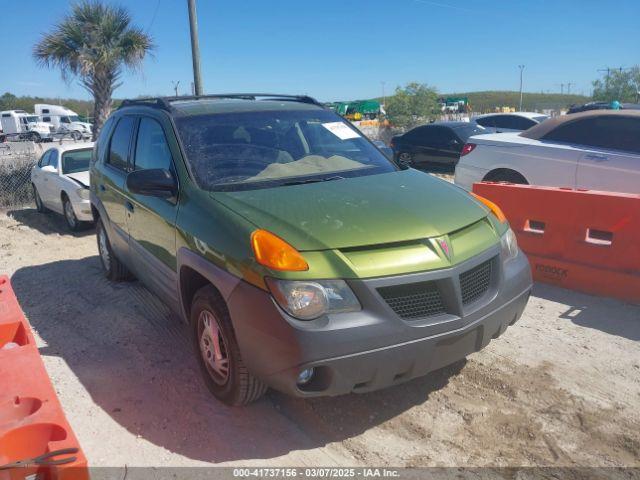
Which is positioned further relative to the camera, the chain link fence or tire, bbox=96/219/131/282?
the chain link fence

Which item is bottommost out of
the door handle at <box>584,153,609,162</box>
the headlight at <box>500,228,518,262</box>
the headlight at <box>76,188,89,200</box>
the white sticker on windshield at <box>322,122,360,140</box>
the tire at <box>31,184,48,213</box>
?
the tire at <box>31,184,48,213</box>

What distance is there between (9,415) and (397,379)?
69.5 inches

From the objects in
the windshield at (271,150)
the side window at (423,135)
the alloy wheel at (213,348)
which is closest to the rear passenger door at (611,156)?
the windshield at (271,150)

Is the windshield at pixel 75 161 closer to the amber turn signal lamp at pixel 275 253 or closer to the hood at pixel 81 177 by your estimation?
the hood at pixel 81 177

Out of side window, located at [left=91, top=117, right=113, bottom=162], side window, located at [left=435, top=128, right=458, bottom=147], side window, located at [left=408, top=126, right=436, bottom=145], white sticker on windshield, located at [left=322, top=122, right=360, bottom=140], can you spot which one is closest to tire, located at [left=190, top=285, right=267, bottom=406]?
white sticker on windshield, located at [left=322, top=122, right=360, bottom=140]

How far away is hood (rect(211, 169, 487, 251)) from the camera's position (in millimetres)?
2750

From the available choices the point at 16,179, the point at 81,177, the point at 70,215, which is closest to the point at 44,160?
the point at 16,179

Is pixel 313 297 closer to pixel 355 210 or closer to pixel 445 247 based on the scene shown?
pixel 355 210

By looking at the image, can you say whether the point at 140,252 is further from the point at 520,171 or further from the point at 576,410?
the point at 520,171

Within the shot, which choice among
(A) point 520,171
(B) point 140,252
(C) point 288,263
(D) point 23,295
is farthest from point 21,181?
(C) point 288,263

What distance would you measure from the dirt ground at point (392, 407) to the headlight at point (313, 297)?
0.84 meters

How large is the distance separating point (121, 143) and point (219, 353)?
2.58 metres

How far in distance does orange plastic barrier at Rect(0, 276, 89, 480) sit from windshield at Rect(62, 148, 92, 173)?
23.5 ft

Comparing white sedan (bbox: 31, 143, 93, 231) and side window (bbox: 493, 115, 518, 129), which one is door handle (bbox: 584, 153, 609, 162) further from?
side window (bbox: 493, 115, 518, 129)
